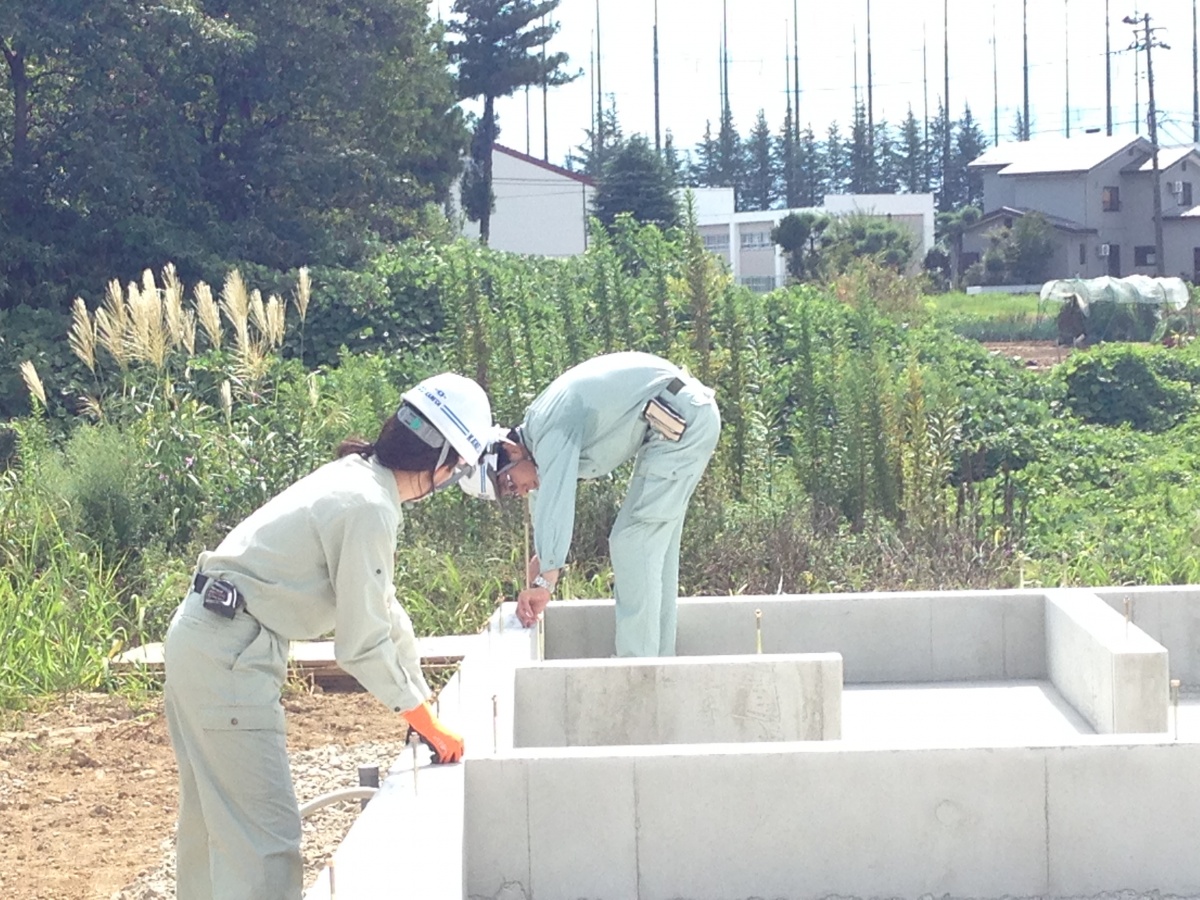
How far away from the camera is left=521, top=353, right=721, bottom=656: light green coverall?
6.54m

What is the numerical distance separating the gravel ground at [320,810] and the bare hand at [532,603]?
77 centimetres

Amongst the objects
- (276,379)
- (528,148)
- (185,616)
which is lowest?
(185,616)

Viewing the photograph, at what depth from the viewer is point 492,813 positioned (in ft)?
15.8

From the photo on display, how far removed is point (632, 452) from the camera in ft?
22.6

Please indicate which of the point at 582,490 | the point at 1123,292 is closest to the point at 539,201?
the point at 1123,292

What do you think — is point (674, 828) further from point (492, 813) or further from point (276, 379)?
point (276, 379)

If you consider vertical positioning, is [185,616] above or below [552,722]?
above

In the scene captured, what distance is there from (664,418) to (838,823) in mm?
2252

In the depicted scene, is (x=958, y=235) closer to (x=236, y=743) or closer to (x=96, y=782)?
(x=96, y=782)

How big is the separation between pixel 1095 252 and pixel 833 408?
49.3 metres

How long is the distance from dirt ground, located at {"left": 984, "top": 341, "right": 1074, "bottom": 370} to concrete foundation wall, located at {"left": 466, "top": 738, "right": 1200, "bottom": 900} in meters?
22.2

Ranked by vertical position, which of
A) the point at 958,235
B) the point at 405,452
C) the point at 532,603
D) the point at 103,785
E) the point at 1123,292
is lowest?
the point at 103,785

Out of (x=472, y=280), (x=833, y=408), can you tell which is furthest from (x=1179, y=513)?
(x=472, y=280)

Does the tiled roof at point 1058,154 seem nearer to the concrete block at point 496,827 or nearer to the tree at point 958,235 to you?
the tree at point 958,235
